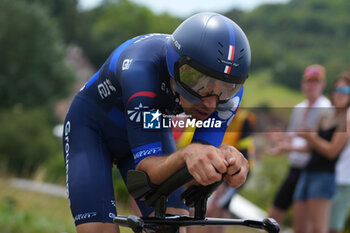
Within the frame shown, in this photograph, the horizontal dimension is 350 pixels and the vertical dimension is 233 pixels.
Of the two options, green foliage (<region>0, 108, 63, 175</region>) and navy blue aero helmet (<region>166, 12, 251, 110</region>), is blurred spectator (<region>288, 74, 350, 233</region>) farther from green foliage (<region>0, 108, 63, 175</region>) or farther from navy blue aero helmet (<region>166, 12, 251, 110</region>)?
green foliage (<region>0, 108, 63, 175</region>)

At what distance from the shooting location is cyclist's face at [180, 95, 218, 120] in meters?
3.14

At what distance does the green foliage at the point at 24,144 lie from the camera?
19019 mm

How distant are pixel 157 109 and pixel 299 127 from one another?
4635mm

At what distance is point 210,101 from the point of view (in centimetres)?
314

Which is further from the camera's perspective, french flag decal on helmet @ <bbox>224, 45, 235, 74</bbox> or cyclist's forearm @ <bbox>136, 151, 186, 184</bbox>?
french flag decal on helmet @ <bbox>224, 45, 235, 74</bbox>

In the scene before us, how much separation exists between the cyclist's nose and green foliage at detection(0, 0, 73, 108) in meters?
57.6

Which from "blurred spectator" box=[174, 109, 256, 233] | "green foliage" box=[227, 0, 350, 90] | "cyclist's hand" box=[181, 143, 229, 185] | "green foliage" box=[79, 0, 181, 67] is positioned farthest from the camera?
"green foliage" box=[79, 0, 181, 67]

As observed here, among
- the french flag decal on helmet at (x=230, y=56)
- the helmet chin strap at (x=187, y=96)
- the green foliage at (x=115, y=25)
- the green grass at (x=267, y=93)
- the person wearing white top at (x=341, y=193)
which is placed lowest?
the person wearing white top at (x=341, y=193)

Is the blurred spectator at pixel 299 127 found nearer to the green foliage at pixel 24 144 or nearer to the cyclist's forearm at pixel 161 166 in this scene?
the cyclist's forearm at pixel 161 166

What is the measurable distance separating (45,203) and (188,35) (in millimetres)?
9147

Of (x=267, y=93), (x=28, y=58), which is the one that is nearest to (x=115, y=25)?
(x=267, y=93)

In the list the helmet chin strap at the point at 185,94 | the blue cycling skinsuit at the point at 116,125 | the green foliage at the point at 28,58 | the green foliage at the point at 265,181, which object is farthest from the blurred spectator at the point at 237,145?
the green foliage at the point at 28,58

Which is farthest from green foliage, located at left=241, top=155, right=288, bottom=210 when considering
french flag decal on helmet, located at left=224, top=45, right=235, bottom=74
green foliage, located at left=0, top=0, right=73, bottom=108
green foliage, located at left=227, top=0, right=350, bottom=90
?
green foliage, located at left=227, top=0, right=350, bottom=90

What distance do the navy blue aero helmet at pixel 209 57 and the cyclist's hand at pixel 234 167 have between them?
1.40 ft
